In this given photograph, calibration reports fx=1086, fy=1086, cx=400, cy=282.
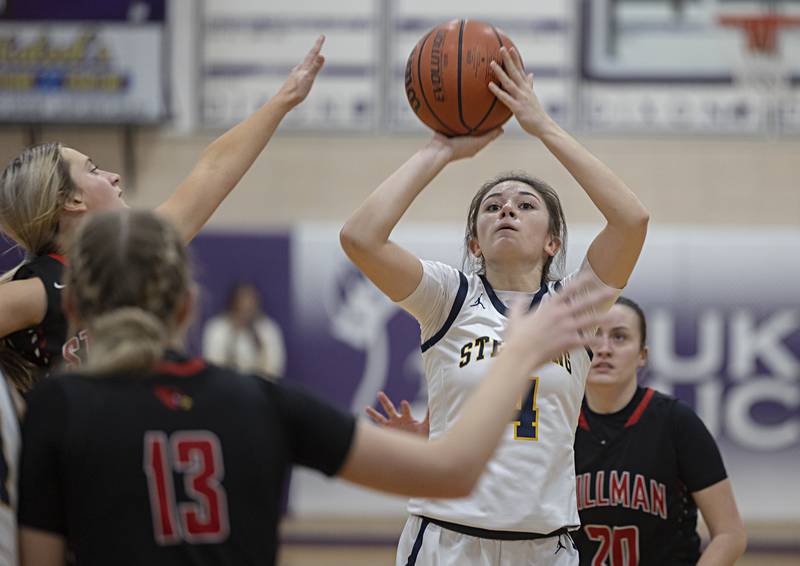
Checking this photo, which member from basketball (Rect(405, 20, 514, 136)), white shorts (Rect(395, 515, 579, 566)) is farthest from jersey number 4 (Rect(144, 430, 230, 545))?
basketball (Rect(405, 20, 514, 136))

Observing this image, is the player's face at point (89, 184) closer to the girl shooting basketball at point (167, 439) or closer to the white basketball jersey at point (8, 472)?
the white basketball jersey at point (8, 472)

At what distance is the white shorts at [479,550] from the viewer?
2.95 metres

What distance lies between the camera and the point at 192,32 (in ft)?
32.5

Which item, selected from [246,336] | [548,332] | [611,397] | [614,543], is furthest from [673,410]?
[246,336]

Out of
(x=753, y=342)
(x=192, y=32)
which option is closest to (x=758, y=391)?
(x=753, y=342)

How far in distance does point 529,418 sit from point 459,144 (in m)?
0.83

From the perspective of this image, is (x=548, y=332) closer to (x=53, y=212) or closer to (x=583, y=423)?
(x=53, y=212)

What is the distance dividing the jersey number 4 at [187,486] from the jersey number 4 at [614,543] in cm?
188

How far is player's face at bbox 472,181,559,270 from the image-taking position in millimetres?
3125

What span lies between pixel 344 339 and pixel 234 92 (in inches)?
101

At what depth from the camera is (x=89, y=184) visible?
280 centimetres

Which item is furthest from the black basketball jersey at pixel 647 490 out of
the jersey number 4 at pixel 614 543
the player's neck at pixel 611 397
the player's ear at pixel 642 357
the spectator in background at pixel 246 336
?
the spectator in background at pixel 246 336

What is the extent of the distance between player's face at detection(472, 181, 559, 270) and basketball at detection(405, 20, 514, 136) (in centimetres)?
21

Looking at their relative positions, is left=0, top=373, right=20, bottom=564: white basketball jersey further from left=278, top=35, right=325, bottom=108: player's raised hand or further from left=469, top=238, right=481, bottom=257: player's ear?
left=469, top=238, right=481, bottom=257: player's ear
